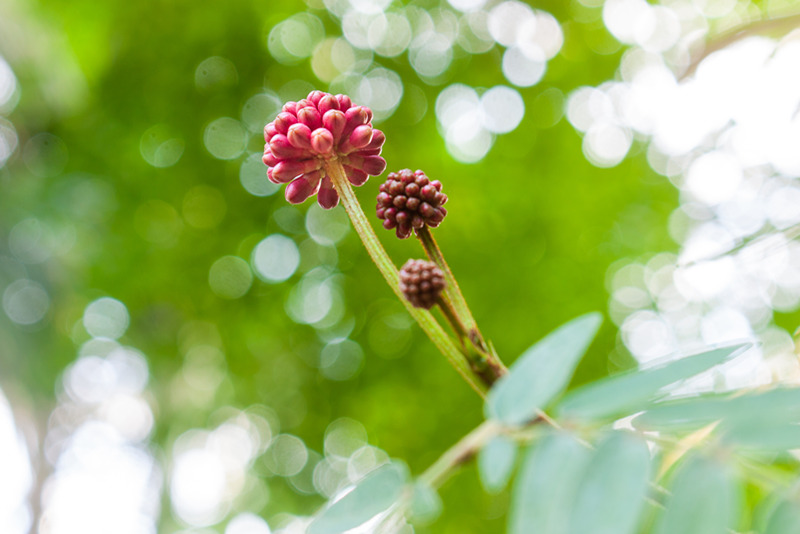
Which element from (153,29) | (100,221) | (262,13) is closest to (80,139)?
(100,221)

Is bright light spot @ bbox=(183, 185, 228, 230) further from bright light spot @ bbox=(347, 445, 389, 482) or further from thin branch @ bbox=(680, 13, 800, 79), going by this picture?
thin branch @ bbox=(680, 13, 800, 79)

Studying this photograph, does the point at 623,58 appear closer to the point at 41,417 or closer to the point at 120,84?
the point at 120,84

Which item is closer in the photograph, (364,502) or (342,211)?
(364,502)

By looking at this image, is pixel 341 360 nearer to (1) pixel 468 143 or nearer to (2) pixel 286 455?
(2) pixel 286 455

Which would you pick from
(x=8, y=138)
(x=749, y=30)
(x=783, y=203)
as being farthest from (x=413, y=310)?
(x=8, y=138)

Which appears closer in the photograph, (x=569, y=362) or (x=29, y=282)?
(x=569, y=362)

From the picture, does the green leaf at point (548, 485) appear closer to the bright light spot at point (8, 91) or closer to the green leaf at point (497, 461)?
the green leaf at point (497, 461)
